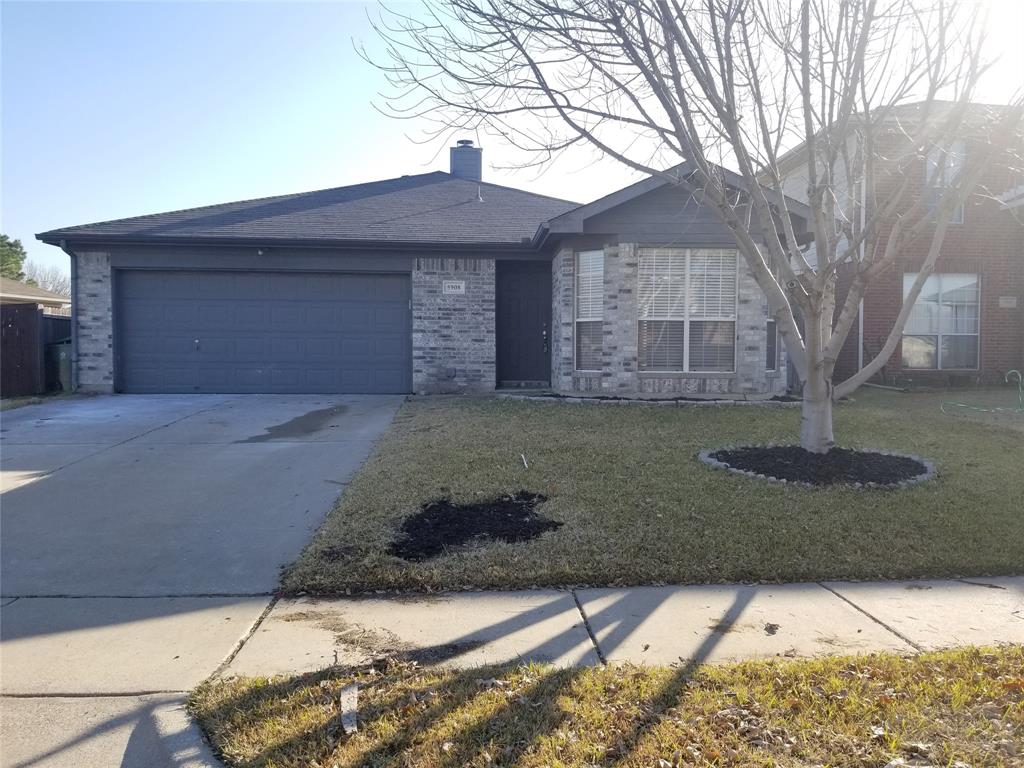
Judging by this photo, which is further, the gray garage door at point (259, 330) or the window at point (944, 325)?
the window at point (944, 325)

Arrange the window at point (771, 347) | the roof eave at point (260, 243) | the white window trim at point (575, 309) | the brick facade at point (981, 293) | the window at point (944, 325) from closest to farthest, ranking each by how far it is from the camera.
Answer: the white window trim at point (575, 309)
the window at point (771, 347)
the roof eave at point (260, 243)
the brick facade at point (981, 293)
the window at point (944, 325)

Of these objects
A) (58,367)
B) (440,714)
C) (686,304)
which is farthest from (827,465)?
(58,367)

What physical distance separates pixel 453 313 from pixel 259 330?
3905mm

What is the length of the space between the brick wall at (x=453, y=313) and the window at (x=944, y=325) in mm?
9249

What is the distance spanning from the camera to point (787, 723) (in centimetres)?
287

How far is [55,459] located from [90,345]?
6808 mm

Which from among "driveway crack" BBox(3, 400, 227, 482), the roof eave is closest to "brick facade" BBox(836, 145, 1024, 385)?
the roof eave

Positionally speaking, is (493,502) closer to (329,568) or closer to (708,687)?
(329,568)

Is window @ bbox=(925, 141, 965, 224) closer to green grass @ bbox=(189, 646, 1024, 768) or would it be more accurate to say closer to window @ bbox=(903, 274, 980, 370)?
window @ bbox=(903, 274, 980, 370)

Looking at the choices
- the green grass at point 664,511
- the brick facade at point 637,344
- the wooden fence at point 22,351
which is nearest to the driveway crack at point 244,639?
the green grass at point 664,511

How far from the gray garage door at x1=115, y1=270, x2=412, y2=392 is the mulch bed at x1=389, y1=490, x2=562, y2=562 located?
8750 mm

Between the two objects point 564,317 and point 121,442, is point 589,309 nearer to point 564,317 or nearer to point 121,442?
point 564,317

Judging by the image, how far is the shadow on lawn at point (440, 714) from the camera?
2.69 m

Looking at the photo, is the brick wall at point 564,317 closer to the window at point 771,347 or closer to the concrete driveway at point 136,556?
the window at point 771,347
